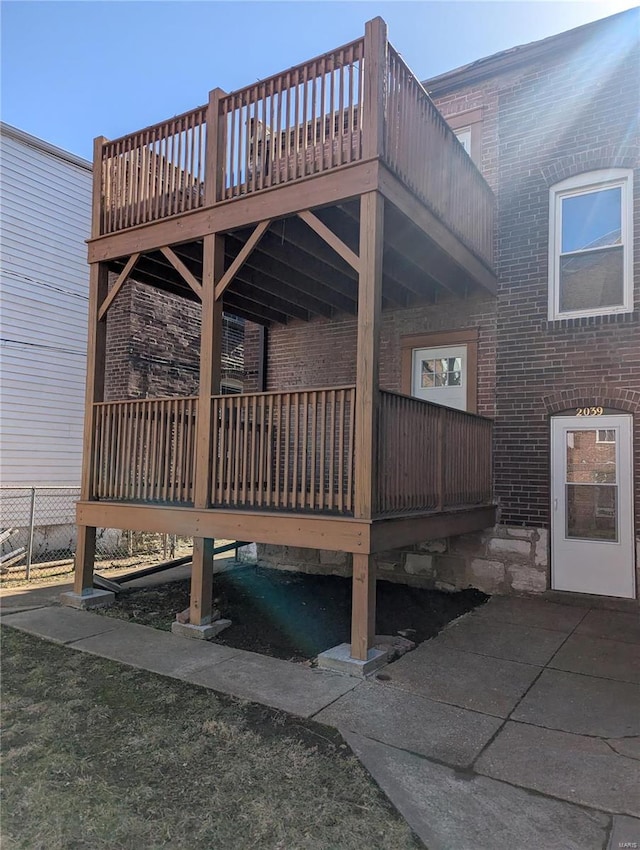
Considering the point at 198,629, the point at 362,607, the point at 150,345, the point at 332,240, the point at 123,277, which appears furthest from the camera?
the point at 150,345

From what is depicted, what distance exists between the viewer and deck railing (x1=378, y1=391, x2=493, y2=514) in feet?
16.3

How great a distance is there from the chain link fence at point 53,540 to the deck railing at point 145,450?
2.81 m

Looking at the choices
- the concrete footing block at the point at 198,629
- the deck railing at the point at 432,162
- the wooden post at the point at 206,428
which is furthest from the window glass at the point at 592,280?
the concrete footing block at the point at 198,629

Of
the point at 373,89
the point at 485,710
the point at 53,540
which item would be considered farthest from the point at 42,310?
the point at 485,710

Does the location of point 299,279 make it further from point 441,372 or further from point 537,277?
point 537,277

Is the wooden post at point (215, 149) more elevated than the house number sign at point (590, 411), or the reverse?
the wooden post at point (215, 149)

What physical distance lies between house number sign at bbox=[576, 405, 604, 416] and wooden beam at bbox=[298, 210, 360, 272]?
3.50 metres

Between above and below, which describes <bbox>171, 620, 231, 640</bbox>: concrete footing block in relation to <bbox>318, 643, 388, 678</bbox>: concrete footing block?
below

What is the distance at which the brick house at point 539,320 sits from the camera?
6586mm

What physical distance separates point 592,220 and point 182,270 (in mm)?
4905

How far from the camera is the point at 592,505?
21.8 feet

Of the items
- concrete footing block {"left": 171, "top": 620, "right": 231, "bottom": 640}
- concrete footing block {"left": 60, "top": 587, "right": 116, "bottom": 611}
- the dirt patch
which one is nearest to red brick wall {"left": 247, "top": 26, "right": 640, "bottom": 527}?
the dirt patch

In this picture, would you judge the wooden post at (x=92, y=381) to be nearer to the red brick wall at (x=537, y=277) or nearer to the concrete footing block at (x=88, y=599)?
the concrete footing block at (x=88, y=599)

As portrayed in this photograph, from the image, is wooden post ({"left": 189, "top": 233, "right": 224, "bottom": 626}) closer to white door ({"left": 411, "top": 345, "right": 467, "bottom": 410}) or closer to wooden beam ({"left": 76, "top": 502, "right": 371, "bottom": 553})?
wooden beam ({"left": 76, "top": 502, "right": 371, "bottom": 553})
